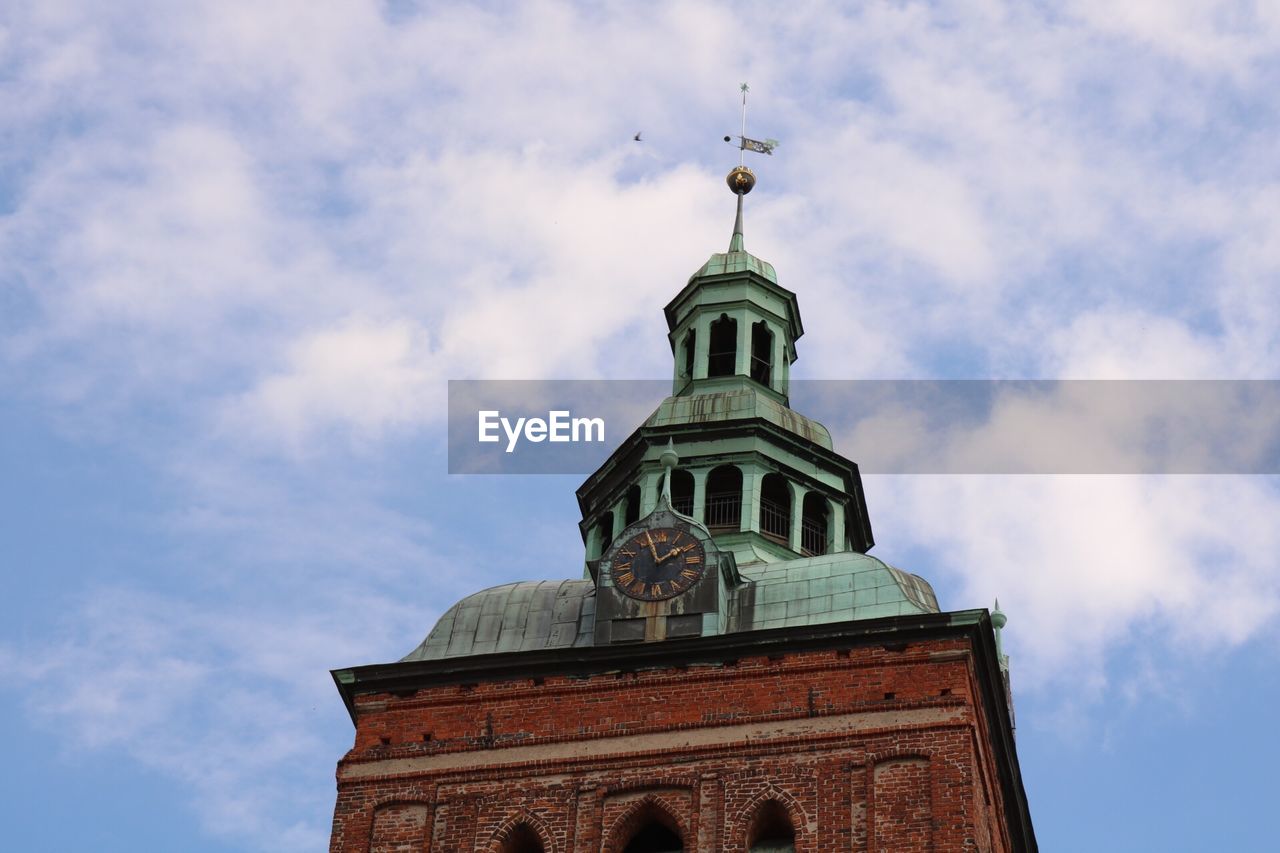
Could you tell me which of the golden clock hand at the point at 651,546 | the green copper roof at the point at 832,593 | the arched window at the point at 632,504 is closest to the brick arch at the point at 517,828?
the green copper roof at the point at 832,593

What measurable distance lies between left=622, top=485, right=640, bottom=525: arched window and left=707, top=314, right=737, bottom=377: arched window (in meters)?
3.73

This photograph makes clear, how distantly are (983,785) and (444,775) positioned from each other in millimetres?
8942

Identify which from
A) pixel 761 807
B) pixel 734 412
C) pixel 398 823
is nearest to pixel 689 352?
pixel 734 412

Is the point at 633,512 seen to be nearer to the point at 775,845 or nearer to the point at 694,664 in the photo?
the point at 694,664

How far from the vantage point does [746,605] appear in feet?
154

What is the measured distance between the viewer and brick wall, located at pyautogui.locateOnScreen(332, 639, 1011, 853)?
43.5m

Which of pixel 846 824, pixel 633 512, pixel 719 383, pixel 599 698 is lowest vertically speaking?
pixel 846 824

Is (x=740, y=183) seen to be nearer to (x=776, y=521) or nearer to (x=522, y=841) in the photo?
(x=776, y=521)

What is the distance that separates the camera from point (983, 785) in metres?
45.1

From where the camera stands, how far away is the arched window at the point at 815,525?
51312mm

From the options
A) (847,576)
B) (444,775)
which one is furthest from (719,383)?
(444,775)

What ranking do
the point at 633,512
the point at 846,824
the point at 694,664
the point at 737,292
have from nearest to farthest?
the point at 846,824
the point at 694,664
the point at 633,512
the point at 737,292

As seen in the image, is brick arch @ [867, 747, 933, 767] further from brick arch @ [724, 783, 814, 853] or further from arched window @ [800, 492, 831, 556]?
arched window @ [800, 492, 831, 556]

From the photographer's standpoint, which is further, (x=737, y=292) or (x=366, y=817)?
(x=737, y=292)
